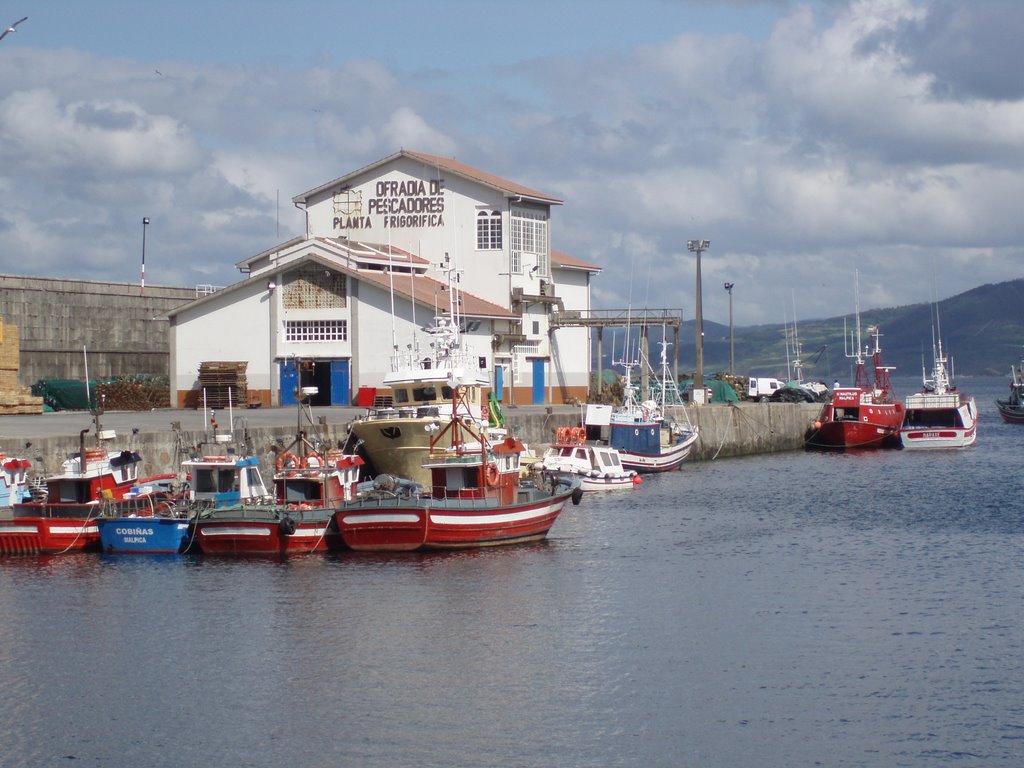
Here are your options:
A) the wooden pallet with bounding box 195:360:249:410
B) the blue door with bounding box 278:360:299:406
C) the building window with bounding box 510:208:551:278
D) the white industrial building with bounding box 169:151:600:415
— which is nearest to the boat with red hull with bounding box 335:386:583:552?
the white industrial building with bounding box 169:151:600:415

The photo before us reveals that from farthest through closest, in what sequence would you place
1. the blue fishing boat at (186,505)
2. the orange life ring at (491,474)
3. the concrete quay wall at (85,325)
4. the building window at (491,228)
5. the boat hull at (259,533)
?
the building window at (491,228)
the concrete quay wall at (85,325)
the orange life ring at (491,474)
the blue fishing boat at (186,505)
the boat hull at (259,533)

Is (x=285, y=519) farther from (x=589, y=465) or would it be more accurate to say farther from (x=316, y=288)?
(x=316, y=288)

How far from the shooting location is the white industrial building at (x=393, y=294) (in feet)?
215

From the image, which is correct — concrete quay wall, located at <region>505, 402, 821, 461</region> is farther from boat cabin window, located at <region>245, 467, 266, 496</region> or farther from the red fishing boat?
boat cabin window, located at <region>245, 467, 266, 496</region>

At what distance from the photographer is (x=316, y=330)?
218 ft

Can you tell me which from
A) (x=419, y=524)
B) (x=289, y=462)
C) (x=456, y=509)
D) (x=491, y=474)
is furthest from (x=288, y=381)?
(x=419, y=524)

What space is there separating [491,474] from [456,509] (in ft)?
5.28

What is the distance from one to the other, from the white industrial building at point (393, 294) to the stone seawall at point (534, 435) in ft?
13.6

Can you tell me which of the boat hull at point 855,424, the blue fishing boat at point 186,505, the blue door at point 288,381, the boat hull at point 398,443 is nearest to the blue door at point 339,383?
the blue door at point 288,381

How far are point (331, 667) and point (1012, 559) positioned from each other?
792 inches

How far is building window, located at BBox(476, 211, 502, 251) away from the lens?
7262 cm

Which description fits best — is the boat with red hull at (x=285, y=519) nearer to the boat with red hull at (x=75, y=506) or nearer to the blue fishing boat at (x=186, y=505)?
the blue fishing boat at (x=186, y=505)

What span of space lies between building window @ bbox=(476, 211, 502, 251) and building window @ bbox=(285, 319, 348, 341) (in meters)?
10.0

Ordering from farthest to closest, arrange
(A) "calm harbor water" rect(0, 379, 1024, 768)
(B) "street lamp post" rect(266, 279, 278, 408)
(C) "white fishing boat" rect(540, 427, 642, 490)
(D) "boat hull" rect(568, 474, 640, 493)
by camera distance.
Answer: (B) "street lamp post" rect(266, 279, 278, 408), (D) "boat hull" rect(568, 474, 640, 493), (C) "white fishing boat" rect(540, 427, 642, 490), (A) "calm harbor water" rect(0, 379, 1024, 768)
